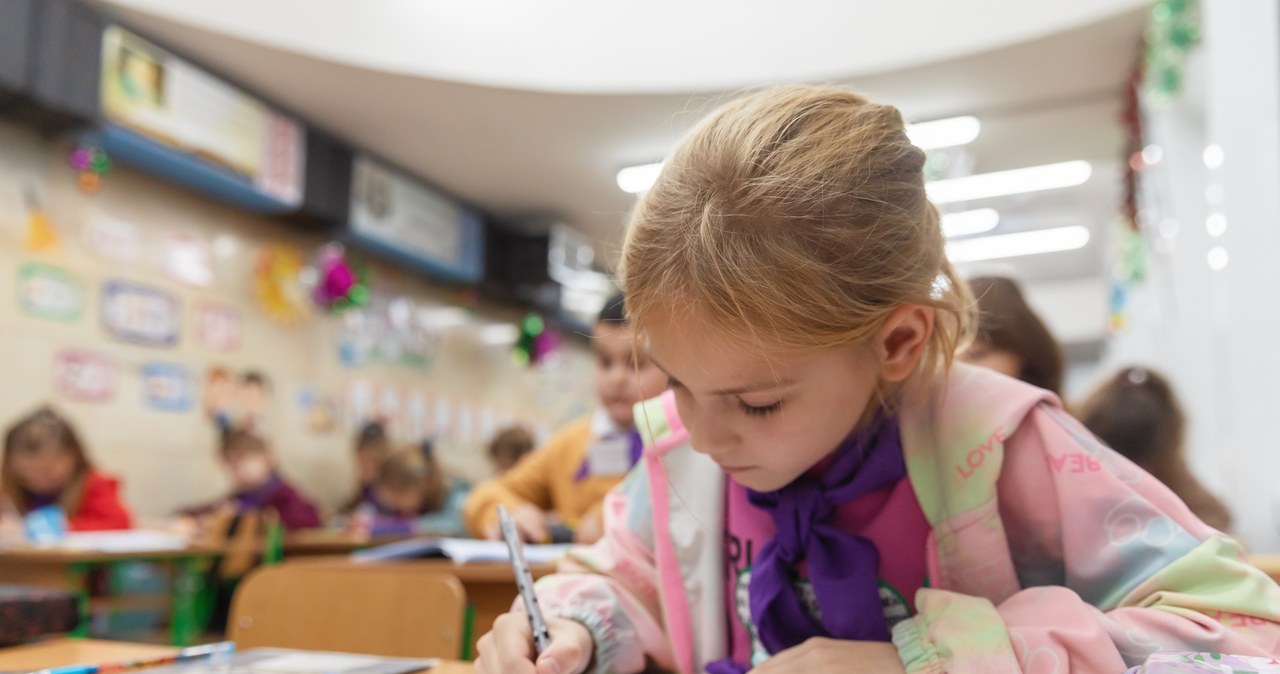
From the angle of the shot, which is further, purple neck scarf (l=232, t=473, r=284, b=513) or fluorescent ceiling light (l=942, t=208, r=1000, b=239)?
fluorescent ceiling light (l=942, t=208, r=1000, b=239)

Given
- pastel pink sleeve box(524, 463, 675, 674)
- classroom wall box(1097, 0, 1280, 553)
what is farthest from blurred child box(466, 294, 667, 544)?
classroom wall box(1097, 0, 1280, 553)

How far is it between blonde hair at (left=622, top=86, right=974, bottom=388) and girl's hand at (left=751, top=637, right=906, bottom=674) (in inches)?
8.9

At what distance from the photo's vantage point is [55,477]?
3840mm

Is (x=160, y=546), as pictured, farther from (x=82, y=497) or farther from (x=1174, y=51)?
(x=1174, y=51)

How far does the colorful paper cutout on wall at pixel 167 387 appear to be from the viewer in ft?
15.1

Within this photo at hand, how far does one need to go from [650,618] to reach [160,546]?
304 centimetres

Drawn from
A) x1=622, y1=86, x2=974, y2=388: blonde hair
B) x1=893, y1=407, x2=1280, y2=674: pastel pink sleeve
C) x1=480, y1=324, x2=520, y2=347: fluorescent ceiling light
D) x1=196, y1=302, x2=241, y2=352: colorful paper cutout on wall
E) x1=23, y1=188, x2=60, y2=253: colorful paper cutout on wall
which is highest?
x1=23, y1=188, x2=60, y2=253: colorful paper cutout on wall

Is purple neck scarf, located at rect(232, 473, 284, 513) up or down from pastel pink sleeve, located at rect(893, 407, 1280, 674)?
down

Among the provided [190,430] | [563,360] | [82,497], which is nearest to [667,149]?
[82,497]

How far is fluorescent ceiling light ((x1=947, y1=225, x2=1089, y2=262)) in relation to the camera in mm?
7664

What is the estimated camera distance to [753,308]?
76 cm

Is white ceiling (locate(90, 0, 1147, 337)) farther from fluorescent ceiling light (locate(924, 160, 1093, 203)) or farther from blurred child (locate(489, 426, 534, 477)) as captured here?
blurred child (locate(489, 426, 534, 477))

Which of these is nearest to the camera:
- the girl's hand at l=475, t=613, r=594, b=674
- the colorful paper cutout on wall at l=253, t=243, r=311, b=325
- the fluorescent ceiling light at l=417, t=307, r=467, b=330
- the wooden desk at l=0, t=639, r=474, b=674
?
the girl's hand at l=475, t=613, r=594, b=674

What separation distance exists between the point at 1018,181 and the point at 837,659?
6.04m
